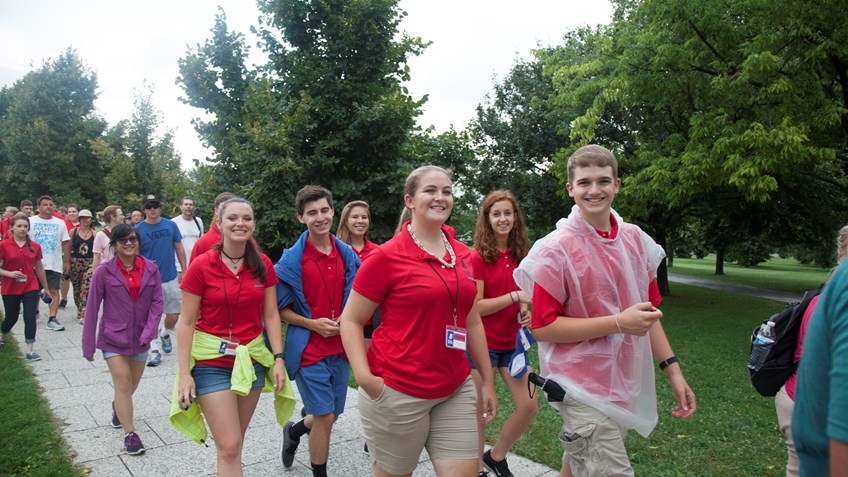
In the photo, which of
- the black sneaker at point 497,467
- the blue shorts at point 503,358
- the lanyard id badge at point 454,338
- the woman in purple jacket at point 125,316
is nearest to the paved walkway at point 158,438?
the black sneaker at point 497,467

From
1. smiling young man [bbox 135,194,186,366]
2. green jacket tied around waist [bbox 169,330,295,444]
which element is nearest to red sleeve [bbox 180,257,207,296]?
green jacket tied around waist [bbox 169,330,295,444]

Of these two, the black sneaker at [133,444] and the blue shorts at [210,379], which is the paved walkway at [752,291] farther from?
the blue shorts at [210,379]

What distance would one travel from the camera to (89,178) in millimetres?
34562

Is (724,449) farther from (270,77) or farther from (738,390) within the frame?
(270,77)

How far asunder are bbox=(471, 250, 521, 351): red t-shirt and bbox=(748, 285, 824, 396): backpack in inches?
61.5

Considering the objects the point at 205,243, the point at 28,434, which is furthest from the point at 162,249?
the point at 28,434

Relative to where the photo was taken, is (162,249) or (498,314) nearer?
(498,314)

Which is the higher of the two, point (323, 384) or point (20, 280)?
point (20, 280)

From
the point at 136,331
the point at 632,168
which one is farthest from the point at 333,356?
the point at 632,168

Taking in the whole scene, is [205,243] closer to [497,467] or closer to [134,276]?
[134,276]

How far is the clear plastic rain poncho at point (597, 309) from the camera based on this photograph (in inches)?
108

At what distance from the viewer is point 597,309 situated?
2.73 meters

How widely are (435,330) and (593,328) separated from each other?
0.73 m

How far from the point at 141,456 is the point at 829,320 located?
5.06m
